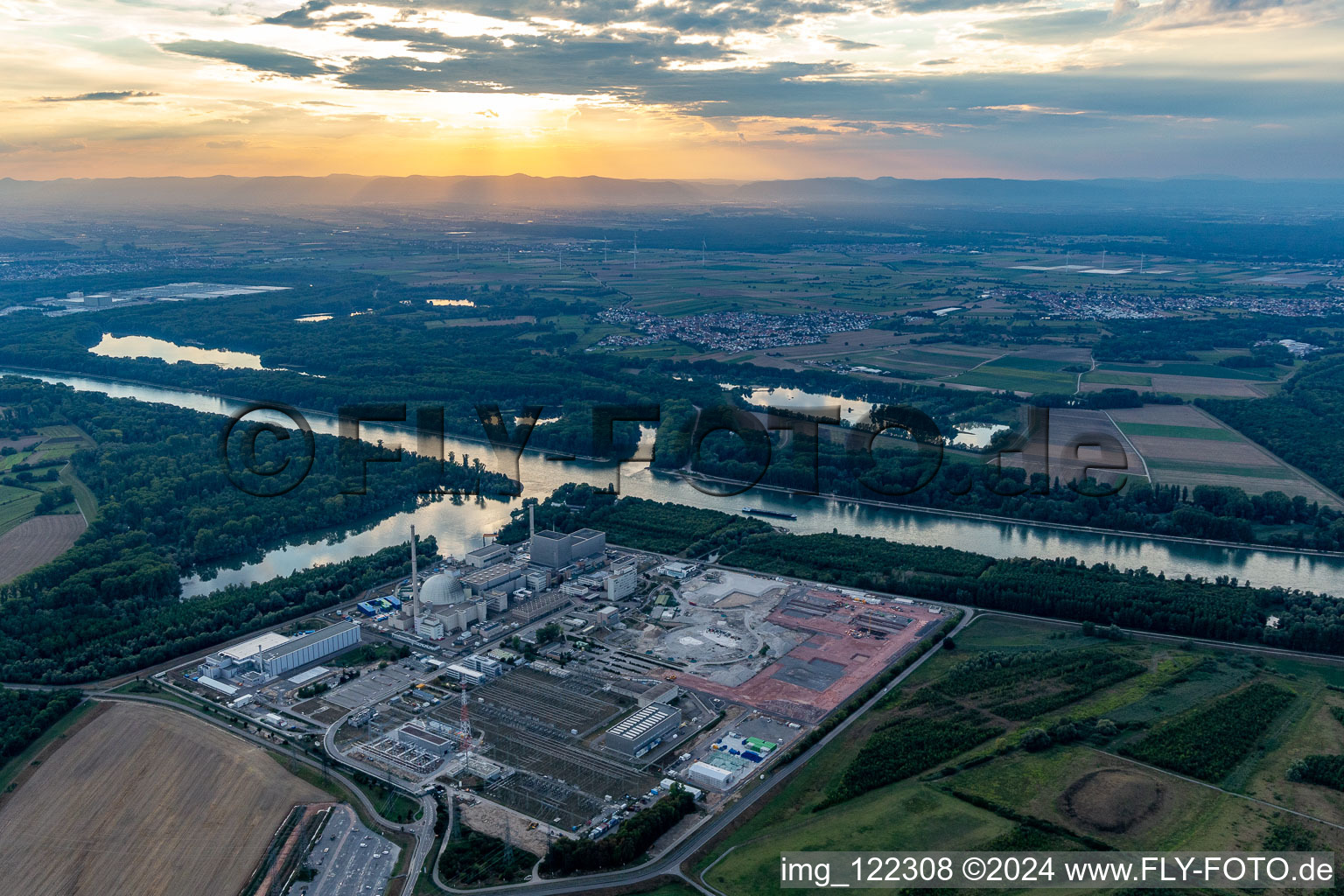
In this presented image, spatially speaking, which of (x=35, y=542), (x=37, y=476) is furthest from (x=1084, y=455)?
(x=37, y=476)

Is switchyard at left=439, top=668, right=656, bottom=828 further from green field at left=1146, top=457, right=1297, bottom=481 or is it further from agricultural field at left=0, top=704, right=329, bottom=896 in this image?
green field at left=1146, top=457, right=1297, bottom=481

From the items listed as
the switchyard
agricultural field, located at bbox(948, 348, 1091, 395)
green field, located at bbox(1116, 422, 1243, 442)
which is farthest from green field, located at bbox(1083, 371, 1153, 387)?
the switchyard

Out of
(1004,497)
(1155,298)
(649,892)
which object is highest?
(1155,298)

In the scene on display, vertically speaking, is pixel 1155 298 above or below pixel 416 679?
above

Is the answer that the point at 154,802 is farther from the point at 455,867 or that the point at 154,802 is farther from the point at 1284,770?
the point at 1284,770

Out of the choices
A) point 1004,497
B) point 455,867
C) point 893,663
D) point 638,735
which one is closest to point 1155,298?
point 1004,497

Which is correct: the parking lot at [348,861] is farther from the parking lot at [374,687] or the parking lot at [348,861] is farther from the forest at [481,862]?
the parking lot at [374,687]
